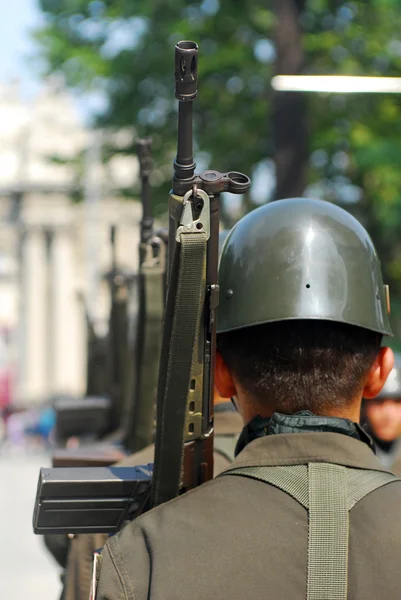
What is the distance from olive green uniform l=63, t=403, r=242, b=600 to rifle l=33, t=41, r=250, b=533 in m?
0.96

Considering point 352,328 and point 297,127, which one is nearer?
point 352,328

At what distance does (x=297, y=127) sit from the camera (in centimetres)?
1498

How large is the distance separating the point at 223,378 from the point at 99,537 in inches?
74.0

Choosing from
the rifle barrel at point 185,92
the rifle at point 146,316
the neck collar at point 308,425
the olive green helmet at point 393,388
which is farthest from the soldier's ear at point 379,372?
the olive green helmet at point 393,388

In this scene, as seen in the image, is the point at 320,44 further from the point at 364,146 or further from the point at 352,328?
the point at 352,328

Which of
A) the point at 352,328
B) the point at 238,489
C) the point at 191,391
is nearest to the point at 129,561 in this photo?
the point at 238,489

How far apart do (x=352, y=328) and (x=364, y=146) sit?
579 inches

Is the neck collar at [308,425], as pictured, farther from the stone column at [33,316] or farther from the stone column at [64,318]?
the stone column at [33,316]

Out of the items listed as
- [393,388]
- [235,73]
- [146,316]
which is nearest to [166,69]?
[235,73]

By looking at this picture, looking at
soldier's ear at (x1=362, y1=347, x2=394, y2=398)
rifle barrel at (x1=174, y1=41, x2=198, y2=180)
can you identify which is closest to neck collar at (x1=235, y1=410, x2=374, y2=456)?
soldier's ear at (x1=362, y1=347, x2=394, y2=398)

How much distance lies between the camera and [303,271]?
2.70 metres

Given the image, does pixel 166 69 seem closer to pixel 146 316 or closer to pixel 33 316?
pixel 146 316

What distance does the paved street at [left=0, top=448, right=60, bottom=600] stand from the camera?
35.1ft

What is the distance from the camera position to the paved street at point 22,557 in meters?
10.7
